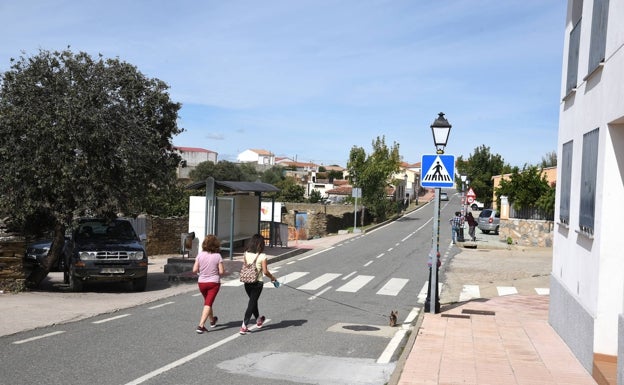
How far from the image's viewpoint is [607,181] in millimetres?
7582

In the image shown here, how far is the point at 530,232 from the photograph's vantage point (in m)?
31.4

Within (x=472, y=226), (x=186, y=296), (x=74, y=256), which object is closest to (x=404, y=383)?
(x=186, y=296)

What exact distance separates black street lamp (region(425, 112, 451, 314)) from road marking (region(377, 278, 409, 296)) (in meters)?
3.54

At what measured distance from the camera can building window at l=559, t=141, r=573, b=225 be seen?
10328 mm

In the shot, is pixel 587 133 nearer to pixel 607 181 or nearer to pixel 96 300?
pixel 607 181

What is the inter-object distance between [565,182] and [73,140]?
1060 centimetres

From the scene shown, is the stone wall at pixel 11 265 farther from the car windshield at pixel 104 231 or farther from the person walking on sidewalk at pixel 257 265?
the person walking on sidewalk at pixel 257 265

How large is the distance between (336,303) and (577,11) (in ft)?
25.1

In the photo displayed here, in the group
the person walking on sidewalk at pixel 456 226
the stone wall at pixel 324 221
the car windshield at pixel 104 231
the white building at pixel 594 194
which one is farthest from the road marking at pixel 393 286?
the stone wall at pixel 324 221

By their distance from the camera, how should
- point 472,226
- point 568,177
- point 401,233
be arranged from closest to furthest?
point 568,177 → point 472,226 → point 401,233

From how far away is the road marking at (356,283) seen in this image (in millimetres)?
16688

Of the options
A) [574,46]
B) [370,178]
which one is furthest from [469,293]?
[370,178]

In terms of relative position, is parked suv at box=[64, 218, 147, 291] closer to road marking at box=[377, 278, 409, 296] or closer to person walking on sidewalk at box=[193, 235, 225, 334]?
person walking on sidewalk at box=[193, 235, 225, 334]

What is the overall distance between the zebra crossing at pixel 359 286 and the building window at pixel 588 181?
6.83 m
